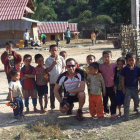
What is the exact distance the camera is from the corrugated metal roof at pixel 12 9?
23906 mm

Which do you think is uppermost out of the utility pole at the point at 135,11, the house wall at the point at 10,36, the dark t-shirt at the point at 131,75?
the house wall at the point at 10,36

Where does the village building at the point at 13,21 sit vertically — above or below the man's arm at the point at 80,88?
above

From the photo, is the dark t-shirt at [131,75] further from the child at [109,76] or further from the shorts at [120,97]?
the shorts at [120,97]

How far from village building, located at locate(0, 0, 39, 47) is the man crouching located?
1935 cm

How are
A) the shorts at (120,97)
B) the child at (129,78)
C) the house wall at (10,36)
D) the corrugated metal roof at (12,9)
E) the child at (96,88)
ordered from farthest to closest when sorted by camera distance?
the house wall at (10,36) → the corrugated metal roof at (12,9) → the shorts at (120,97) → the child at (96,88) → the child at (129,78)

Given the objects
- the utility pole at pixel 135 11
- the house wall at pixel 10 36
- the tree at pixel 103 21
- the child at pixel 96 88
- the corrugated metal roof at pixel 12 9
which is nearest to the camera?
the child at pixel 96 88

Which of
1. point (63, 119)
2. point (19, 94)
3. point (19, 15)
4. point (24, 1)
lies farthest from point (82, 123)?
point (24, 1)

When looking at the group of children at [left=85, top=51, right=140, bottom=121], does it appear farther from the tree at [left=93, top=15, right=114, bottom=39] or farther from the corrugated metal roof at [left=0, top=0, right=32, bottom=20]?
the tree at [left=93, top=15, right=114, bottom=39]

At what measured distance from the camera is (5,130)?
4.76m

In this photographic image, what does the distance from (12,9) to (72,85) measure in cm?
2141

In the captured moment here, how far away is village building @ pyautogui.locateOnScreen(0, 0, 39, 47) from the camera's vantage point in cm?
2400

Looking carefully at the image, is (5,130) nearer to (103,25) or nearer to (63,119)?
(63,119)

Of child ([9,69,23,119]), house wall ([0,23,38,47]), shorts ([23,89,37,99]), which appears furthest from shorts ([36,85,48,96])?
house wall ([0,23,38,47])

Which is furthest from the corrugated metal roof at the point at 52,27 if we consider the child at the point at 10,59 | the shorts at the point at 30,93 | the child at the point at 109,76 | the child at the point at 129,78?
the child at the point at 129,78
